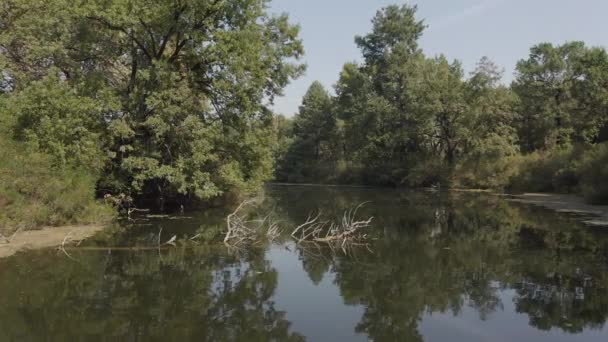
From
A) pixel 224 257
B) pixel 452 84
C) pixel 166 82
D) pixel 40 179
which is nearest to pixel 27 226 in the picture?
pixel 40 179

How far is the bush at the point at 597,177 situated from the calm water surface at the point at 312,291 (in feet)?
42.3

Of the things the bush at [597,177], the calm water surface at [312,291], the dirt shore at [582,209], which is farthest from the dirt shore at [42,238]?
the bush at [597,177]

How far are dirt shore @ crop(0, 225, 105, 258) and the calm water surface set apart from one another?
0.78m

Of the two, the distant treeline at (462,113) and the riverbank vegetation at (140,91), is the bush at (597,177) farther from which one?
the riverbank vegetation at (140,91)

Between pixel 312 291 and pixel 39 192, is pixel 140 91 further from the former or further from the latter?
pixel 312 291

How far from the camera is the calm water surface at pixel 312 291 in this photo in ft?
29.8

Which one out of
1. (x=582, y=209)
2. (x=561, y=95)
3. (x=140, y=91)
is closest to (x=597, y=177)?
(x=582, y=209)

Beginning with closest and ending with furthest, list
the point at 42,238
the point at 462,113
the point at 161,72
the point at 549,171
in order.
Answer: the point at 42,238, the point at 161,72, the point at 549,171, the point at 462,113

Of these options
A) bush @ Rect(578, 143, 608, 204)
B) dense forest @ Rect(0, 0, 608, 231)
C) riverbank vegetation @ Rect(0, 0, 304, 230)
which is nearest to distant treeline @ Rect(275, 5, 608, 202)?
dense forest @ Rect(0, 0, 608, 231)

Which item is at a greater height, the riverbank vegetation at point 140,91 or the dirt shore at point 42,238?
the riverbank vegetation at point 140,91

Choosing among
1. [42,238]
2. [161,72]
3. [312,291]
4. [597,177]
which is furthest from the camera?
[597,177]

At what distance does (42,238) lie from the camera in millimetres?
16781

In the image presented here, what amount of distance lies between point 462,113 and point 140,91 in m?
43.7

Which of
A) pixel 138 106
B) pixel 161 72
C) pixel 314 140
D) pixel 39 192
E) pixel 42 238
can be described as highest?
pixel 314 140
